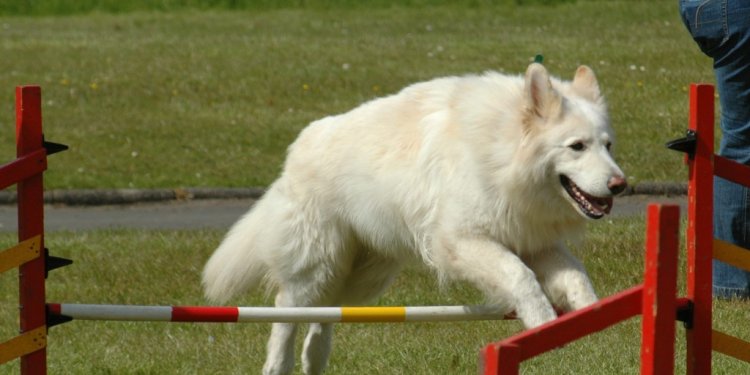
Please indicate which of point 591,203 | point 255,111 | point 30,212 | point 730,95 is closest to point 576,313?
point 591,203

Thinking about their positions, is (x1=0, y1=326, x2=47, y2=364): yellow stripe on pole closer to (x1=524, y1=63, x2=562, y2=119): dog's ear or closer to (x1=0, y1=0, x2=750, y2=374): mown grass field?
(x1=0, y1=0, x2=750, y2=374): mown grass field

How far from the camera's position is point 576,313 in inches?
143

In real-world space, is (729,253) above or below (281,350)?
above

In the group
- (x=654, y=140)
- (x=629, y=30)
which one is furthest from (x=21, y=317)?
(x=629, y=30)

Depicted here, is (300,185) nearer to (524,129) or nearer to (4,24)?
(524,129)

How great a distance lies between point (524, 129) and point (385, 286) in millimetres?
1355

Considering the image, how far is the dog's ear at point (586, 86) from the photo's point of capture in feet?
17.8

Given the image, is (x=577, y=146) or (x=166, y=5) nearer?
(x=577, y=146)

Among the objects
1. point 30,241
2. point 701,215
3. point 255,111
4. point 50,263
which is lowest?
point 255,111

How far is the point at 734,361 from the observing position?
20.2 ft

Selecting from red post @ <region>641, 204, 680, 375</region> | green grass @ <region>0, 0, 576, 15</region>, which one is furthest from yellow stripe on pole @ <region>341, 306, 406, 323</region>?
green grass @ <region>0, 0, 576, 15</region>

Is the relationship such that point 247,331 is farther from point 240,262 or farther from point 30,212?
point 30,212

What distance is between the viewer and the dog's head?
16.6ft

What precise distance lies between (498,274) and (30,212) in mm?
1784
